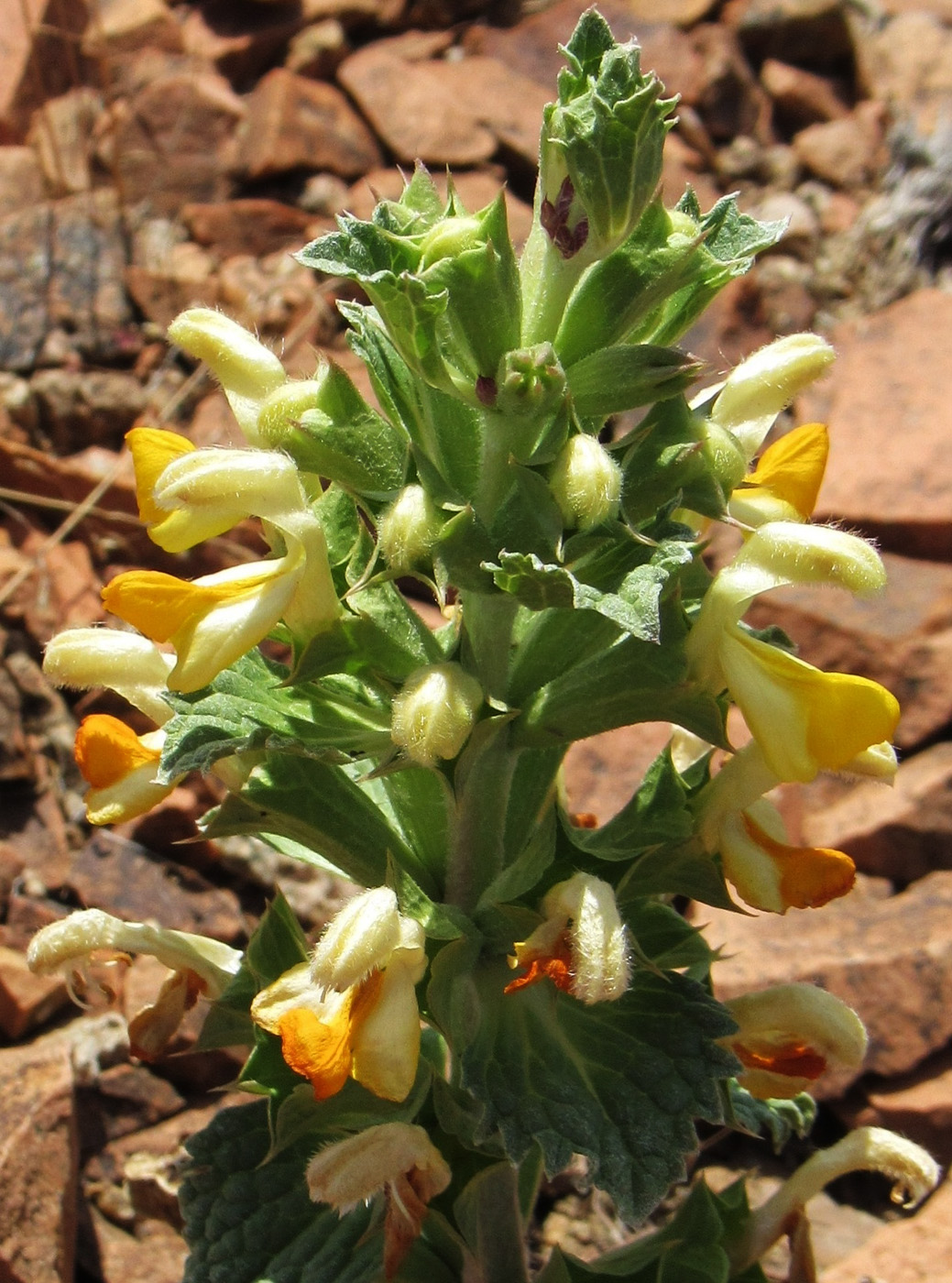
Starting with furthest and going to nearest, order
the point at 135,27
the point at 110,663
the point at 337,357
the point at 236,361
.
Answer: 1. the point at 135,27
2. the point at 337,357
3. the point at 110,663
4. the point at 236,361

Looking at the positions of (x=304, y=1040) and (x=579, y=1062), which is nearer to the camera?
(x=304, y=1040)

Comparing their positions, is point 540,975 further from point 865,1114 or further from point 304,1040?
point 865,1114

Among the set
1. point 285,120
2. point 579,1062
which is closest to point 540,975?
point 579,1062

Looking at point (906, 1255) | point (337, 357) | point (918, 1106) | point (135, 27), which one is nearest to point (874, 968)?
point (918, 1106)

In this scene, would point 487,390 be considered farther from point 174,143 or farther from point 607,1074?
point 174,143

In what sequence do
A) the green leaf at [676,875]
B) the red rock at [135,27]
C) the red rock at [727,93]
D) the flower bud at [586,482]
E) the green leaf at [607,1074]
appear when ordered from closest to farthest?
the flower bud at [586,482]
the green leaf at [607,1074]
the green leaf at [676,875]
the red rock at [135,27]
the red rock at [727,93]

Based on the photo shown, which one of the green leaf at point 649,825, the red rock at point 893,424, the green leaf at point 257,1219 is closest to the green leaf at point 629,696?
the green leaf at point 649,825

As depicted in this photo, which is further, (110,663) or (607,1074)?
(110,663)

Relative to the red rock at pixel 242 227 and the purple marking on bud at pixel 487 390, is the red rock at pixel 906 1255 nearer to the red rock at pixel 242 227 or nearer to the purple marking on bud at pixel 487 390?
the purple marking on bud at pixel 487 390
